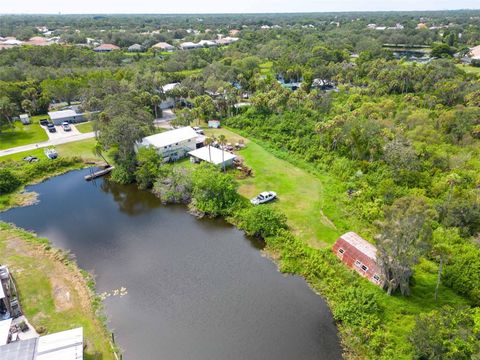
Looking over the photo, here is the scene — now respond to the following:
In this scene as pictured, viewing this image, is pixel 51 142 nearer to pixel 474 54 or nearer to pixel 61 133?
pixel 61 133

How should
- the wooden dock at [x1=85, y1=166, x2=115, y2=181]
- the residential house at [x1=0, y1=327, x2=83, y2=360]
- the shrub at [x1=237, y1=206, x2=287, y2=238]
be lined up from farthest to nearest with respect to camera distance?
1. the wooden dock at [x1=85, y1=166, x2=115, y2=181]
2. the shrub at [x1=237, y1=206, x2=287, y2=238]
3. the residential house at [x1=0, y1=327, x2=83, y2=360]

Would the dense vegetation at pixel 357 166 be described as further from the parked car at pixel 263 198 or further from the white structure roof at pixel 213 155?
the white structure roof at pixel 213 155

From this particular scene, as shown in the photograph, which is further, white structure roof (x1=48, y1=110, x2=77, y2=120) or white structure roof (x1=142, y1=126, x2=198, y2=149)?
white structure roof (x1=48, y1=110, x2=77, y2=120)

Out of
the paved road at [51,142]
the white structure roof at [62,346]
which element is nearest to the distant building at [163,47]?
the paved road at [51,142]

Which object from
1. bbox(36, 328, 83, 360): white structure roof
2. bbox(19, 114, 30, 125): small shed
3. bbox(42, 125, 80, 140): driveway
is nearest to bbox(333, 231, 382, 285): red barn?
bbox(36, 328, 83, 360): white structure roof

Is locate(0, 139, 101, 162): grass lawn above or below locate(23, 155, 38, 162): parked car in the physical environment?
below

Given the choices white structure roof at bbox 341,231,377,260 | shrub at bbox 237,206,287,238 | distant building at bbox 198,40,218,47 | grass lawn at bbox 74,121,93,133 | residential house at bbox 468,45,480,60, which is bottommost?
distant building at bbox 198,40,218,47

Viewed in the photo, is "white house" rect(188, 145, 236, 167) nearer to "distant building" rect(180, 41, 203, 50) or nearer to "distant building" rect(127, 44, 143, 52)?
"distant building" rect(127, 44, 143, 52)
